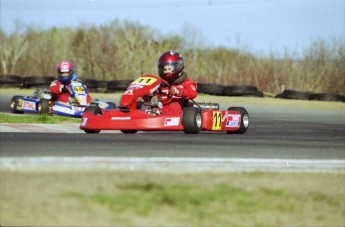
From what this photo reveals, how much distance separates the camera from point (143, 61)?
119ft

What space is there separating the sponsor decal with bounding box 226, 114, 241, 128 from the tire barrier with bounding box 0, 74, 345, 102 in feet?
44.9

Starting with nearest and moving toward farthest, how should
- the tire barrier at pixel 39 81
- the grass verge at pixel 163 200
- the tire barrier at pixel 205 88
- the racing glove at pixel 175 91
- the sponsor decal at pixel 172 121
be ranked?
the grass verge at pixel 163 200 < the sponsor decal at pixel 172 121 < the racing glove at pixel 175 91 < the tire barrier at pixel 205 88 < the tire barrier at pixel 39 81

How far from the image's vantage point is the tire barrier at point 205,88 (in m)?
27.4

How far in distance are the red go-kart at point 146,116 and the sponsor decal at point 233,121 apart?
86 mm

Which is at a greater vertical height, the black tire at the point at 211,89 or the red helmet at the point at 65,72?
the red helmet at the point at 65,72

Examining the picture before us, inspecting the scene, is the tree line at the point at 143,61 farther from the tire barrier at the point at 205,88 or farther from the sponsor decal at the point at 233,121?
the sponsor decal at the point at 233,121

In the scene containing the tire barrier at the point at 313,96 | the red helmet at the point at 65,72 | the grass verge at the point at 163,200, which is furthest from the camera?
the tire barrier at the point at 313,96

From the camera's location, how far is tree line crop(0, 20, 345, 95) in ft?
111

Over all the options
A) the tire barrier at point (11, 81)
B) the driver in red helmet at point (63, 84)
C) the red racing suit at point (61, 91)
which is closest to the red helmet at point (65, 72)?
the driver in red helmet at point (63, 84)

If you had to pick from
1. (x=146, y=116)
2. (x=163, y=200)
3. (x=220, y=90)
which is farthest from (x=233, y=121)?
(x=220, y=90)

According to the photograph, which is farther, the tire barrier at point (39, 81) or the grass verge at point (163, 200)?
the tire barrier at point (39, 81)

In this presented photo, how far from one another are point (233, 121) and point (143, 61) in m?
23.2

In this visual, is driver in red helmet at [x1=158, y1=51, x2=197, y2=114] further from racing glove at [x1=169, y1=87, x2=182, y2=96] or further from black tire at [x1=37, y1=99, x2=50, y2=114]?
black tire at [x1=37, y1=99, x2=50, y2=114]

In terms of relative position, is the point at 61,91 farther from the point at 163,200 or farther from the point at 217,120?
the point at 163,200
